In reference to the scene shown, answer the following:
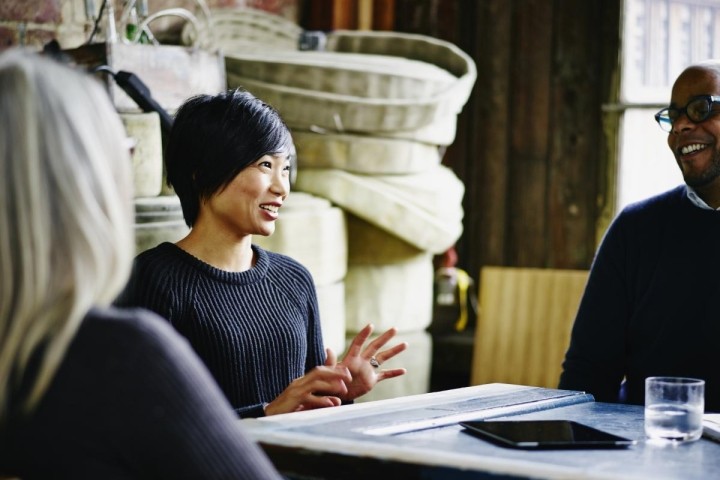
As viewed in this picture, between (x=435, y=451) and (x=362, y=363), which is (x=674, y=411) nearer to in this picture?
(x=435, y=451)

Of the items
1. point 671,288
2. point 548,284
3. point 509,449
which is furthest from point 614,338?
point 509,449

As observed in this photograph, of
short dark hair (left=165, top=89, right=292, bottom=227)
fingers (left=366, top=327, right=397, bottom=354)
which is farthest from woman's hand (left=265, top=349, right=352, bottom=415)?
short dark hair (left=165, top=89, right=292, bottom=227)

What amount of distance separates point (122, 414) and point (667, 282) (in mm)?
1761

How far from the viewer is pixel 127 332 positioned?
106 centimetres

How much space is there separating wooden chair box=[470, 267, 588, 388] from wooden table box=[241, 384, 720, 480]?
4.58 ft

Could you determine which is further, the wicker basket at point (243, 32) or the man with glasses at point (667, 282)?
the wicker basket at point (243, 32)

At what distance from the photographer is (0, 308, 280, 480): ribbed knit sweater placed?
1048 millimetres

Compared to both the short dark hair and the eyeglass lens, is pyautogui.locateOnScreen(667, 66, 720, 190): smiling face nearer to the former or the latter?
the eyeglass lens

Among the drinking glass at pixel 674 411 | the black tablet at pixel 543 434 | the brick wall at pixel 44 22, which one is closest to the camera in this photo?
the black tablet at pixel 543 434

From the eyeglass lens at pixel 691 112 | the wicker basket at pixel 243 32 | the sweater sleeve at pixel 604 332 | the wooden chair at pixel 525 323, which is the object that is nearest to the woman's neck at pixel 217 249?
the sweater sleeve at pixel 604 332

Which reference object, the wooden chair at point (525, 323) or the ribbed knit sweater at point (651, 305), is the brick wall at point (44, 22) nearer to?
the wooden chair at point (525, 323)

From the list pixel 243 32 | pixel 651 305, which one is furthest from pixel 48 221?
pixel 243 32

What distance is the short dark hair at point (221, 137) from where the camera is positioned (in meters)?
2.23

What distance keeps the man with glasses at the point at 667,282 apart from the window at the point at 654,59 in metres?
1.57
